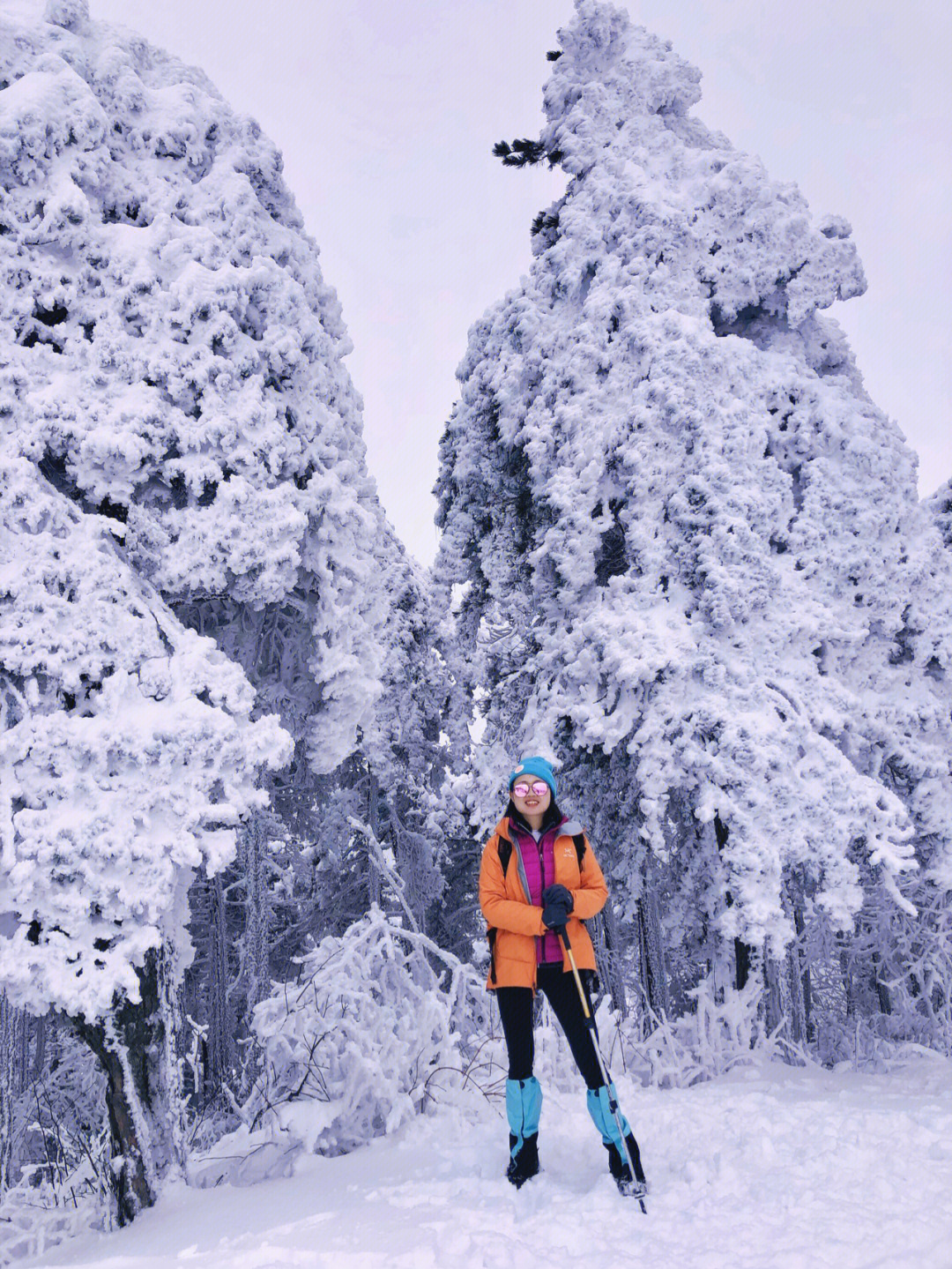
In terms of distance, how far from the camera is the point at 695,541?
741 cm

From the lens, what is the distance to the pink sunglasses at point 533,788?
149 inches

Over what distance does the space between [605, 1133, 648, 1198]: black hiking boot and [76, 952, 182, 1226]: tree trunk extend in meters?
2.45

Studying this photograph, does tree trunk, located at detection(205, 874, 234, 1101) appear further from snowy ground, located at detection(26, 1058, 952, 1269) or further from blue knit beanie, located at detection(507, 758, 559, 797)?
blue knit beanie, located at detection(507, 758, 559, 797)

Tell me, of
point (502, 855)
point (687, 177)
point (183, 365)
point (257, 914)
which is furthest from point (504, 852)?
point (257, 914)

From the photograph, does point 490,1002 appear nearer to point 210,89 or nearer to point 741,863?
point 741,863

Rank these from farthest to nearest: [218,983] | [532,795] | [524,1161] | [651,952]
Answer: [218,983] → [651,952] → [532,795] → [524,1161]

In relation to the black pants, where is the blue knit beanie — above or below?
above

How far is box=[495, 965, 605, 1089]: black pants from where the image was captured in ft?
11.5

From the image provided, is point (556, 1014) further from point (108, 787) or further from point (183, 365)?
point (183, 365)

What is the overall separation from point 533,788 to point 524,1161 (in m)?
1.62

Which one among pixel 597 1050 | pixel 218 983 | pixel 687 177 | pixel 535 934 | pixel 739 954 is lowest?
pixel 218 983

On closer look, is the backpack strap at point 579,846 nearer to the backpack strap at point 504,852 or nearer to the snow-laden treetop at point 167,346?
the backpack strap at point 504,852

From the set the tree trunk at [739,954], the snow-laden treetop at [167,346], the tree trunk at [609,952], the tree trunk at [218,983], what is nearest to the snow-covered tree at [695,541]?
the tree trunk at [739,954]

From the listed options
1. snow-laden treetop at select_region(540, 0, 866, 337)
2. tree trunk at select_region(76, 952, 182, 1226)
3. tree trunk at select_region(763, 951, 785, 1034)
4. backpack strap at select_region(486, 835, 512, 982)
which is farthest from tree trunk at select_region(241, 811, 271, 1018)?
snow-laden treetop at select_region(540, 0, 866, 337)
